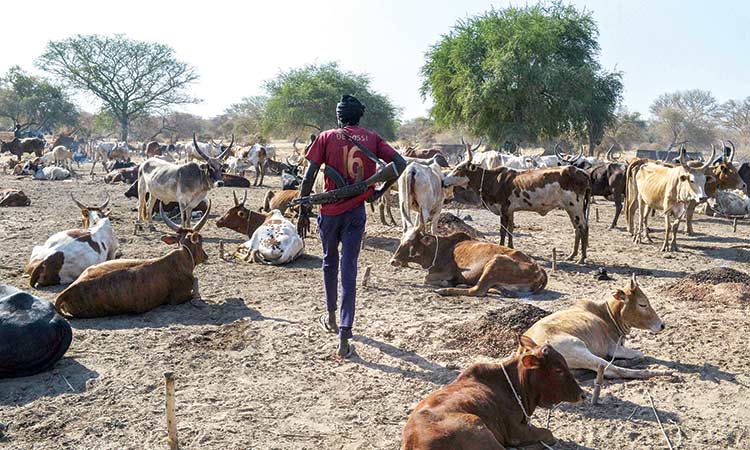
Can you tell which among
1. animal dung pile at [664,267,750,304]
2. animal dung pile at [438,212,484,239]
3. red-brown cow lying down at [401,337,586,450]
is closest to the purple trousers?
red-brown cow lying down at [401,337,586,450]

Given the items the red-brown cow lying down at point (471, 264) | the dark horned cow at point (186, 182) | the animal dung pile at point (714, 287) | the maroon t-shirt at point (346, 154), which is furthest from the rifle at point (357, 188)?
the dark horned cow at point (186, 182)

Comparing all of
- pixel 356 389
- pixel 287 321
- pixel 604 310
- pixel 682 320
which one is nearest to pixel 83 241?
pixel 287 321

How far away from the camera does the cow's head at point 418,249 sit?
9320 millimetres

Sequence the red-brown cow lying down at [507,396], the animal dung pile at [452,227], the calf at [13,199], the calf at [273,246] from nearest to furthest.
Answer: the red-brown cow lying down at [507,396]
the calf at [273,246]
the animal dung pile at [452,227]
the calf at [13,199]

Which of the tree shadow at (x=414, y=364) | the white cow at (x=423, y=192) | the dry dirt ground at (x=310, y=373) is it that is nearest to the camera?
the dry dirt ground at (x=310, y=373)

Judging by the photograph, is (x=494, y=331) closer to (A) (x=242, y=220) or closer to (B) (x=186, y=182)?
(A) (x=242, y=220)

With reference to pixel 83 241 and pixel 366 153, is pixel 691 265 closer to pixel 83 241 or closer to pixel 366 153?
pixel 366 153

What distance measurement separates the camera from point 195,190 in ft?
43.0

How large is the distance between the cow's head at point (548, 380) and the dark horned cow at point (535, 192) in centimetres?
680

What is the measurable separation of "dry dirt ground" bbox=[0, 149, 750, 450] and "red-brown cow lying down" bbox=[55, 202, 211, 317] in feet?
0.42

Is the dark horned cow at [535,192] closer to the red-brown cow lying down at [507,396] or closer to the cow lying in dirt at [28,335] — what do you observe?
the red-brown cow lying down at [507,396]

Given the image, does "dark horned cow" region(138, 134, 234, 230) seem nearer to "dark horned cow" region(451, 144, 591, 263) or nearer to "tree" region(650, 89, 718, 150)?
"dark horned cow" region(451, 144, 591, 263)

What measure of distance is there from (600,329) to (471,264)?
293cm

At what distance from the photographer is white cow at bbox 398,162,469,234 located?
1163 centimetres
